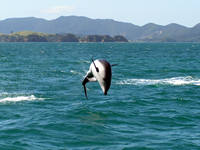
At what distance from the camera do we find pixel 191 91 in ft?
140

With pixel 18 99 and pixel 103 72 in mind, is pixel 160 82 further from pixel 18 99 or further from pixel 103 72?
pixel 103 72

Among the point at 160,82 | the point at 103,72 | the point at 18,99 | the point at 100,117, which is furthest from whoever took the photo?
the point at 160,82

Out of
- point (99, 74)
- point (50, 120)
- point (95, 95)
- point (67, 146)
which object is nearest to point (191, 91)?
point (95, 95)

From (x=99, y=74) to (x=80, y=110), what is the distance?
73.3 feet

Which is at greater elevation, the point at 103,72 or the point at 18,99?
the point at 103,72

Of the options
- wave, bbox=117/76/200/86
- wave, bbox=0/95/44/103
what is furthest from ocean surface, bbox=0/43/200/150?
wave, bbox=117/76/200/86

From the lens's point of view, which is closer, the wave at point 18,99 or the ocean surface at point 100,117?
the ocean surface at point 100,117

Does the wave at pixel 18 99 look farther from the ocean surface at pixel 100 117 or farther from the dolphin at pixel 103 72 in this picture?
the dolphin at pixel 103 72

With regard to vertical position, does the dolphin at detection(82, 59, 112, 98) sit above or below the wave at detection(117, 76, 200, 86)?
above

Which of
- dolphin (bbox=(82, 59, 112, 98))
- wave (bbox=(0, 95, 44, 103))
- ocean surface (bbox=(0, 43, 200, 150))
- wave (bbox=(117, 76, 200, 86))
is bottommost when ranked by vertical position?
ocean surface (bbox=(0, 43, 200, 150))

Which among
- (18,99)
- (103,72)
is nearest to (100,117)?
(18,99)

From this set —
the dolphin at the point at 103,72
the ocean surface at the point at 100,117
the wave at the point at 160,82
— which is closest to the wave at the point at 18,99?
the ocean surface at the point at 100,117

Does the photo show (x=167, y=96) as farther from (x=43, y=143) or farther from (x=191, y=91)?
(x=43, y=143)

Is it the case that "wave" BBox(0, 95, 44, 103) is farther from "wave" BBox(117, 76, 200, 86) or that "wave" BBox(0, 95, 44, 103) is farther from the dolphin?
the dolphin
